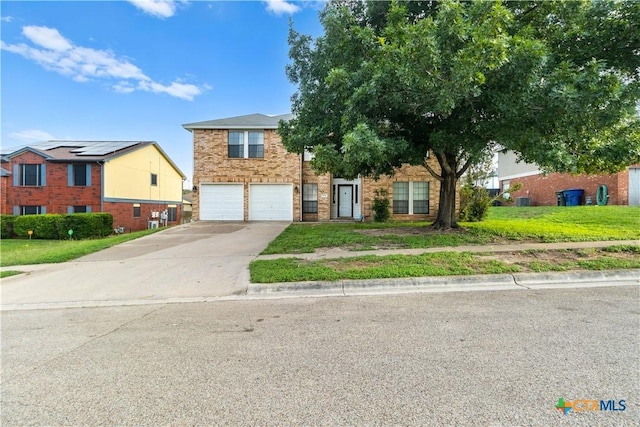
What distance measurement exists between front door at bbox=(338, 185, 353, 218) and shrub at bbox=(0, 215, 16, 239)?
63.9ft

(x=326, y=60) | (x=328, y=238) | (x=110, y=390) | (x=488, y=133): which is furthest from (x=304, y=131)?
(x=110, y=390)

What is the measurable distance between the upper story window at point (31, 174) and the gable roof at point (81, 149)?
863mm

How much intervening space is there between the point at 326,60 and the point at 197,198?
40.9 ft

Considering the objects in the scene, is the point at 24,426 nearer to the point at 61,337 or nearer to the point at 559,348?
the point at 61,337

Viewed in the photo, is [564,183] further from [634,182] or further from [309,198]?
[309,198]

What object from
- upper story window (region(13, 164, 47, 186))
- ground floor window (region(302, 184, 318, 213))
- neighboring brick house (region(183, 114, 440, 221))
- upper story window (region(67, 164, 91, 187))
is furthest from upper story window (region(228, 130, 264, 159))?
upper story window (region(13, 164, 47, 186))

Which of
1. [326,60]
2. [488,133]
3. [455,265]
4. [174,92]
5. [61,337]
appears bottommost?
[61,337]

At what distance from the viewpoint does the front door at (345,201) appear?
1936 cm

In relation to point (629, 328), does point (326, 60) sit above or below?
above

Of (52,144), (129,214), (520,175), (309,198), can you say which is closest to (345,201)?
(309,198)

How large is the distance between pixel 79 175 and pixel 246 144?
40.6ft

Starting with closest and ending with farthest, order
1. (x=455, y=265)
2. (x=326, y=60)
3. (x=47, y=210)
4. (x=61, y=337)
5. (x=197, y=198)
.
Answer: (x=61, y=337) < (x=455, y=265) < (x=326, y=60) < (x=197, y=198) < (x=47, y=210)

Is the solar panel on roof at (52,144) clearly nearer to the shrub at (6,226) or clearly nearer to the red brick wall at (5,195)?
the red brick wall at (5,195)

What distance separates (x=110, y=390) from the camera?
2.81 metres
